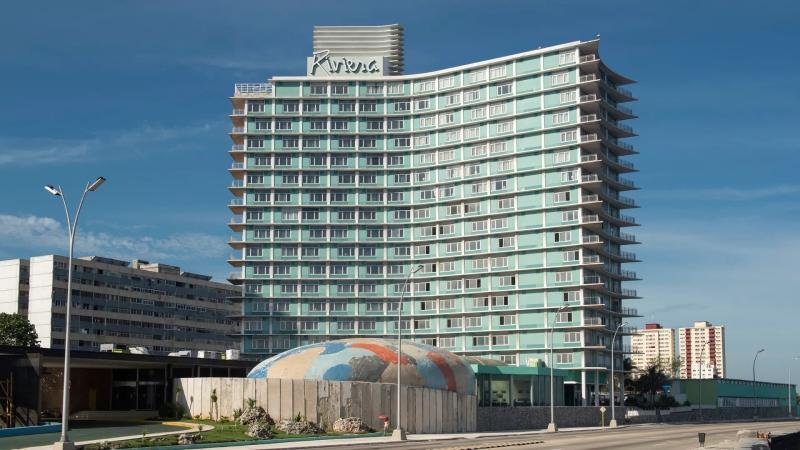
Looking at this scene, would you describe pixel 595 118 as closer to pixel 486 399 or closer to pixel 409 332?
pixel 409 332

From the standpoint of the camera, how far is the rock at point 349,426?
72438 mm

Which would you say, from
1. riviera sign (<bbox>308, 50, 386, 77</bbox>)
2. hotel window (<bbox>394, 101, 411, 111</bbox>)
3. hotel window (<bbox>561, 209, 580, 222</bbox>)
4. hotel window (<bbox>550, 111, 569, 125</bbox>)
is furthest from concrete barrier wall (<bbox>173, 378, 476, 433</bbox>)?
riviera sign (<bbox>308, 50, 386, 77</bbox>)

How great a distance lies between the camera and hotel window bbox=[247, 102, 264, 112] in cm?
17231

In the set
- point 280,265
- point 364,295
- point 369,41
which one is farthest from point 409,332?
point 369,41

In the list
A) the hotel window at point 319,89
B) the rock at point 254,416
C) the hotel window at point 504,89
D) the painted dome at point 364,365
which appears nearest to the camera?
the rock at point 254,416

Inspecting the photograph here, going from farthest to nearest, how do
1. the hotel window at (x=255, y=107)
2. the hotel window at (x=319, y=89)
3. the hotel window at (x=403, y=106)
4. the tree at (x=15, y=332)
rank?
the hotel window at (x=403, y=106) < the hotel window at (x=319, y=89) < the hotel window at (x=255, y=107) < the tree at (x=15, y=332)

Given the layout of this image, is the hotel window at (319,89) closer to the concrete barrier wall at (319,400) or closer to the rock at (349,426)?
the concrete barrier wall at (319,400)

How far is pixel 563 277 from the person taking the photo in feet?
508

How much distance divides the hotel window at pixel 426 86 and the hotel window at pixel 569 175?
30.0 metres

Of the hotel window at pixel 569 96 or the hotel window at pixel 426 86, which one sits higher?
the hotel window at pixel 426 86

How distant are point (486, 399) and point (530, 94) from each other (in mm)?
60722

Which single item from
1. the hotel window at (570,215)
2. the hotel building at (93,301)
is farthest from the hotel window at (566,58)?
the hotel building at (93,301)

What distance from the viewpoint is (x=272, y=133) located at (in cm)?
17175

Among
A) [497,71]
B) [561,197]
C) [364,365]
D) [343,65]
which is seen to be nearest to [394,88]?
[343,65]
